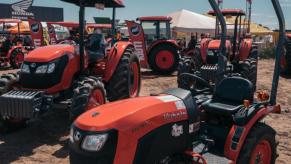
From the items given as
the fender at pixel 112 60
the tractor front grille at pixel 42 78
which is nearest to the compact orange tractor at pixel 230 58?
the fender at pixel 112 60

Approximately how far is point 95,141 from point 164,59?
10.7 m

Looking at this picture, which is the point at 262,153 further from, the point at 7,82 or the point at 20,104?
the point at 7,82

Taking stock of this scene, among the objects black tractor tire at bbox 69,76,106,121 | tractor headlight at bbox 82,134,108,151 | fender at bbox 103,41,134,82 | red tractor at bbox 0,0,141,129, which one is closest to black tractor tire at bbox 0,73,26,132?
red tractor at bbox 0,0,141,129

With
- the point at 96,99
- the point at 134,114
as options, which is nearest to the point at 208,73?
the point at 96,99

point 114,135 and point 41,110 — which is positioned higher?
point 114,135

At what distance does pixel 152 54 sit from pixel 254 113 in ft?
31.9

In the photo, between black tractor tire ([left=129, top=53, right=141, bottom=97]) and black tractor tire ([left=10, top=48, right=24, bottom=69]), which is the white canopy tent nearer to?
black tractor tire ([left=10, top=48, right=24, bottom=69])

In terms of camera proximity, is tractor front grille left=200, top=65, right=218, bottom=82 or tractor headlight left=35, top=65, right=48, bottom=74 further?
tractor front grille left=200, top=65, right=218, bottom=82

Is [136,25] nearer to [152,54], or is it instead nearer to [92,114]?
[152,54]

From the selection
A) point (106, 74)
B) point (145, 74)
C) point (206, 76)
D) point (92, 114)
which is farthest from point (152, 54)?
point (92, 114)

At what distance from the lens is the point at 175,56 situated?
13062 millimetres

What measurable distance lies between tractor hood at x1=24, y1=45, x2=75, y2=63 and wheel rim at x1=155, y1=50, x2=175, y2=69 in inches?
287

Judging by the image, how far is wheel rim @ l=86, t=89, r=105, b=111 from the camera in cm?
539

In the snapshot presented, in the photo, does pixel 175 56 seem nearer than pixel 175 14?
Yes
